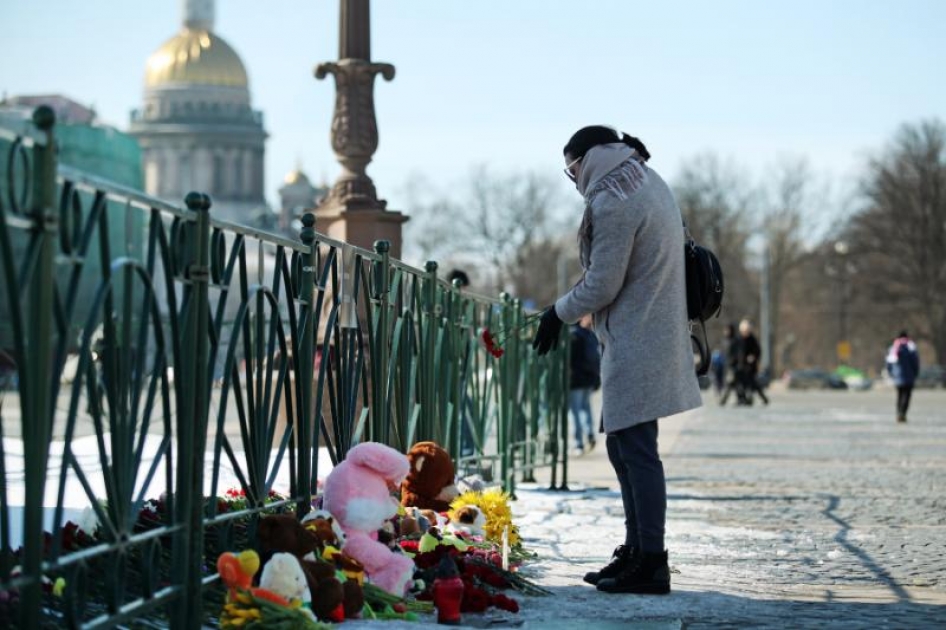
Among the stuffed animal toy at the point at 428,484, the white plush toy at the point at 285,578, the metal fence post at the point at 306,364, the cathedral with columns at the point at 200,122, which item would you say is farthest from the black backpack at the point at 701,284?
the cathedral with columns at the point at 200,122

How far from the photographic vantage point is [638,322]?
268 inches

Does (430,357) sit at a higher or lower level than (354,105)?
lower

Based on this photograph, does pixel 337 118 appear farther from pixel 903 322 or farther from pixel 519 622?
pixel 903 322

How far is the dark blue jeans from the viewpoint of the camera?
676 cm

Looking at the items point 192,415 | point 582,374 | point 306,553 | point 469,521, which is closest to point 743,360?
point 582,374

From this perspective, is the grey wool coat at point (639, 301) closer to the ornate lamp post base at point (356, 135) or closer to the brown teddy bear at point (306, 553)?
the brown teddy bear at point (306, 553)

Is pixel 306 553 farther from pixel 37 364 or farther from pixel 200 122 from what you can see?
pixel 200 122

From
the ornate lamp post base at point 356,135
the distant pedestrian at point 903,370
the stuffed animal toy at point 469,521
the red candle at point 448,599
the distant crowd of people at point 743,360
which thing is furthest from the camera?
the distant crowd of people at point 743,360

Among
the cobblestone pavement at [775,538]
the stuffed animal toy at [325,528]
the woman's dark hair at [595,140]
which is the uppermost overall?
the woman's dark hair at [595,140]

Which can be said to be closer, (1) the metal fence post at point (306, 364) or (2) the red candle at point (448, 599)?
(2) the red candle at point (448, 599)

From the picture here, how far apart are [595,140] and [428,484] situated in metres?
1.52

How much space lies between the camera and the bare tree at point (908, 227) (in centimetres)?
8375

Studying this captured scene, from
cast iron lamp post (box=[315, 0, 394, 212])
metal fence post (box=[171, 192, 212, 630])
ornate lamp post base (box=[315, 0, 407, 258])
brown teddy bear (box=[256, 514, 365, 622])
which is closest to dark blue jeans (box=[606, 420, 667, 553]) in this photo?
brown teddy bear (box=[256, 514, 365, 622])

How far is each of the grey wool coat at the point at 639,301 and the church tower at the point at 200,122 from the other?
12778 centimetres
